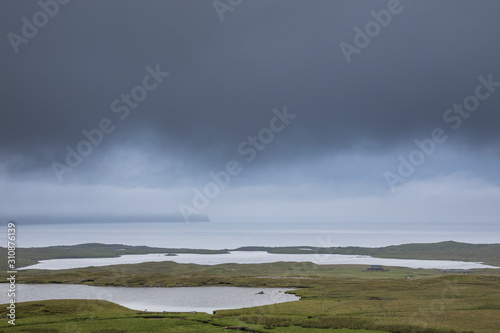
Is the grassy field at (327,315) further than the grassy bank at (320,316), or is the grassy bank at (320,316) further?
the grassy field at (327,315)

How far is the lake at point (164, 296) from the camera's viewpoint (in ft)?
346

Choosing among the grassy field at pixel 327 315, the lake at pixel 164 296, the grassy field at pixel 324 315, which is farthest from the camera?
the lake at pixel 164 296

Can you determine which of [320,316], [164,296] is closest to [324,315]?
[320,316]

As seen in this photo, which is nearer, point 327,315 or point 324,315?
point 327,315

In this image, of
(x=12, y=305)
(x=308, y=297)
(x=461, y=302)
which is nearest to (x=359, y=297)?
(x=308, y=297)

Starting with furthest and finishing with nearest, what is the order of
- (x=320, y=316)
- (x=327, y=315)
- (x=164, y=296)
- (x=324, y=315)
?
(x=164, y=296), (x=324, y=315), (x=327, y=315), (x=320, y=316)

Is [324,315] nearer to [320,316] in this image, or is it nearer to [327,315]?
[327,315]

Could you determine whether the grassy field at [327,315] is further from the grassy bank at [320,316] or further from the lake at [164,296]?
the lake at [164,296]

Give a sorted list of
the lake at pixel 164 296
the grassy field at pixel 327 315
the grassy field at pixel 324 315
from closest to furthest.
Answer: the grassy field at pixel 324 315 → the grassy field at pixel 327 315 → the lake at pixel 164 296

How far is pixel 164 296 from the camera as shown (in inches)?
4916

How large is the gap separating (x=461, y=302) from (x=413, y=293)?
1826 cm

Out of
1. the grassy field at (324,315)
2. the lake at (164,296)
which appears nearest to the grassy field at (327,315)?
the grassy field at (324,315)

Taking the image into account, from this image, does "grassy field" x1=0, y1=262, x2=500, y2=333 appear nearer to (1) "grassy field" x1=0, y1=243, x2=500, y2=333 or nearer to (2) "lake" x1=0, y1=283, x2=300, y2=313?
(1) "grassy field" x1=0, y1=243, x2=500, y2=333

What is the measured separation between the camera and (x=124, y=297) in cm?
12394
